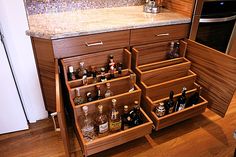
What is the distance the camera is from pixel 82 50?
1.40 metres

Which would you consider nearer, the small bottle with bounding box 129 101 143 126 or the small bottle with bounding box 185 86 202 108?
the small bottle with bounding box 129 101 143 126

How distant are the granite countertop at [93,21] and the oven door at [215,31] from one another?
16cm

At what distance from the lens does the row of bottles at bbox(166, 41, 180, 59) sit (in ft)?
5.65

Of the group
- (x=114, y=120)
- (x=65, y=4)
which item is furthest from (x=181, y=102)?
(x=65, y=4)

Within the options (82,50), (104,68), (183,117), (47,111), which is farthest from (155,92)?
(47,111)

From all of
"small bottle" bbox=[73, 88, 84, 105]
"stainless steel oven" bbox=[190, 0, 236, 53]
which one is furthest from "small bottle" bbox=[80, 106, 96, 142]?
"stainless steel oven" bbox=[190, 0, 236, 53]

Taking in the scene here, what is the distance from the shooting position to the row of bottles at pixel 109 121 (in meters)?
1.29

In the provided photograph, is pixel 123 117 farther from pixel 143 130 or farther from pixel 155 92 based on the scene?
pixel 155 92

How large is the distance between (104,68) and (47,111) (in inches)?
24.7

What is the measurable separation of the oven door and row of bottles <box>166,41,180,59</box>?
0.20m

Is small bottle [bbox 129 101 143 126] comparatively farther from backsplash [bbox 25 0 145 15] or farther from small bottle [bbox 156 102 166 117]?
backsplash [bbox 25 0 145 15]

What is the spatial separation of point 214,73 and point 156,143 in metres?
0.68

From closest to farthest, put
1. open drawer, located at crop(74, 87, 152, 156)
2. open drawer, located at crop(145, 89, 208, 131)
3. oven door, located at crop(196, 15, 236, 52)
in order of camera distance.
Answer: open drawer, located at crop(74, 87, 152, 156) < open drawer, located at crop(145, 89, 208, 131) < oven door, located at crop(196, 15, 236, 52)

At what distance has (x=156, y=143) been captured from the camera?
148 centimetres
